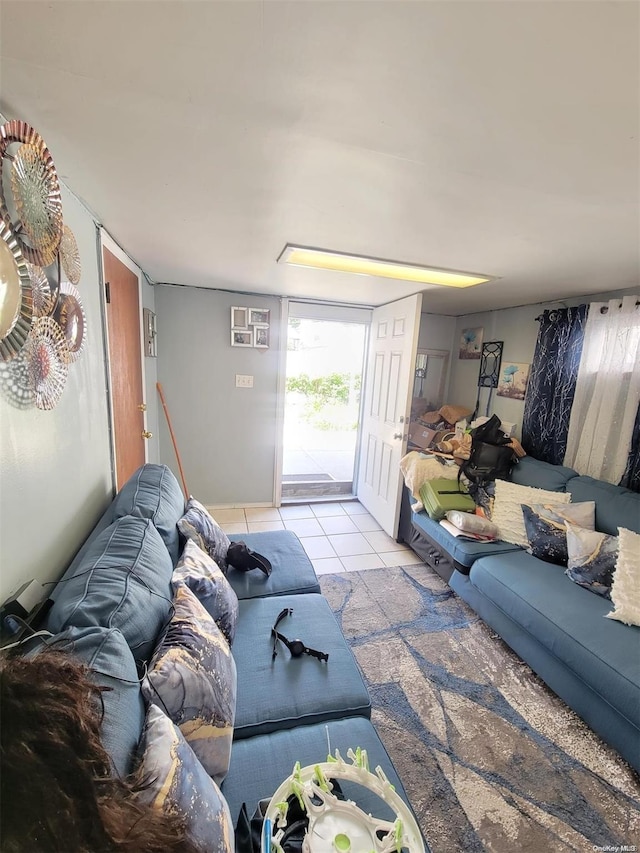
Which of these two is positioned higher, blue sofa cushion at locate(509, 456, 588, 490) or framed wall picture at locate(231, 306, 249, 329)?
framed wall picture at locate(231, 306, 249, 329)

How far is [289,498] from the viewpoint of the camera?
385 cm

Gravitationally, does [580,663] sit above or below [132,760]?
below

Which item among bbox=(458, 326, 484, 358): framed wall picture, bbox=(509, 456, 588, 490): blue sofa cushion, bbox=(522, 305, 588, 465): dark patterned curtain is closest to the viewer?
bbox=(509, 456, 588, 490): blue sofa cushion

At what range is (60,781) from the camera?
467 mm

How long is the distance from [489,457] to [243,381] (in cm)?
229

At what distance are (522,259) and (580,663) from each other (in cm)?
192

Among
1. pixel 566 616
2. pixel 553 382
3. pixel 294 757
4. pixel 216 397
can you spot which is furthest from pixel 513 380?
pixel 294 757

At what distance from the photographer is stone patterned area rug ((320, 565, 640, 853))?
119 cm

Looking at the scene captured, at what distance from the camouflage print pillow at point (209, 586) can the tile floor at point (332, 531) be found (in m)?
1.34

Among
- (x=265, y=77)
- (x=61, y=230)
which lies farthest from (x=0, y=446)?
(x=265, y=77)

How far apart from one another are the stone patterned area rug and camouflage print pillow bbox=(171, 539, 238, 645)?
0.85 metres

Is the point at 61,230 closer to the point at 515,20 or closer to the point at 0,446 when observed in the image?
the point at 0,446

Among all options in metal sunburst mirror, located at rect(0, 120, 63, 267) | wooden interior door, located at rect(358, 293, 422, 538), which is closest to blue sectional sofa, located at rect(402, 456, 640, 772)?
wooden interior door, located at rect(358, 293, 422, 538)

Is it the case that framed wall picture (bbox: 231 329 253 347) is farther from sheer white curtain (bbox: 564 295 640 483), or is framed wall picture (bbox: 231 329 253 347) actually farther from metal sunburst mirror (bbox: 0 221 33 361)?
sheer white curtain (bbox: 564 295 640 483)
